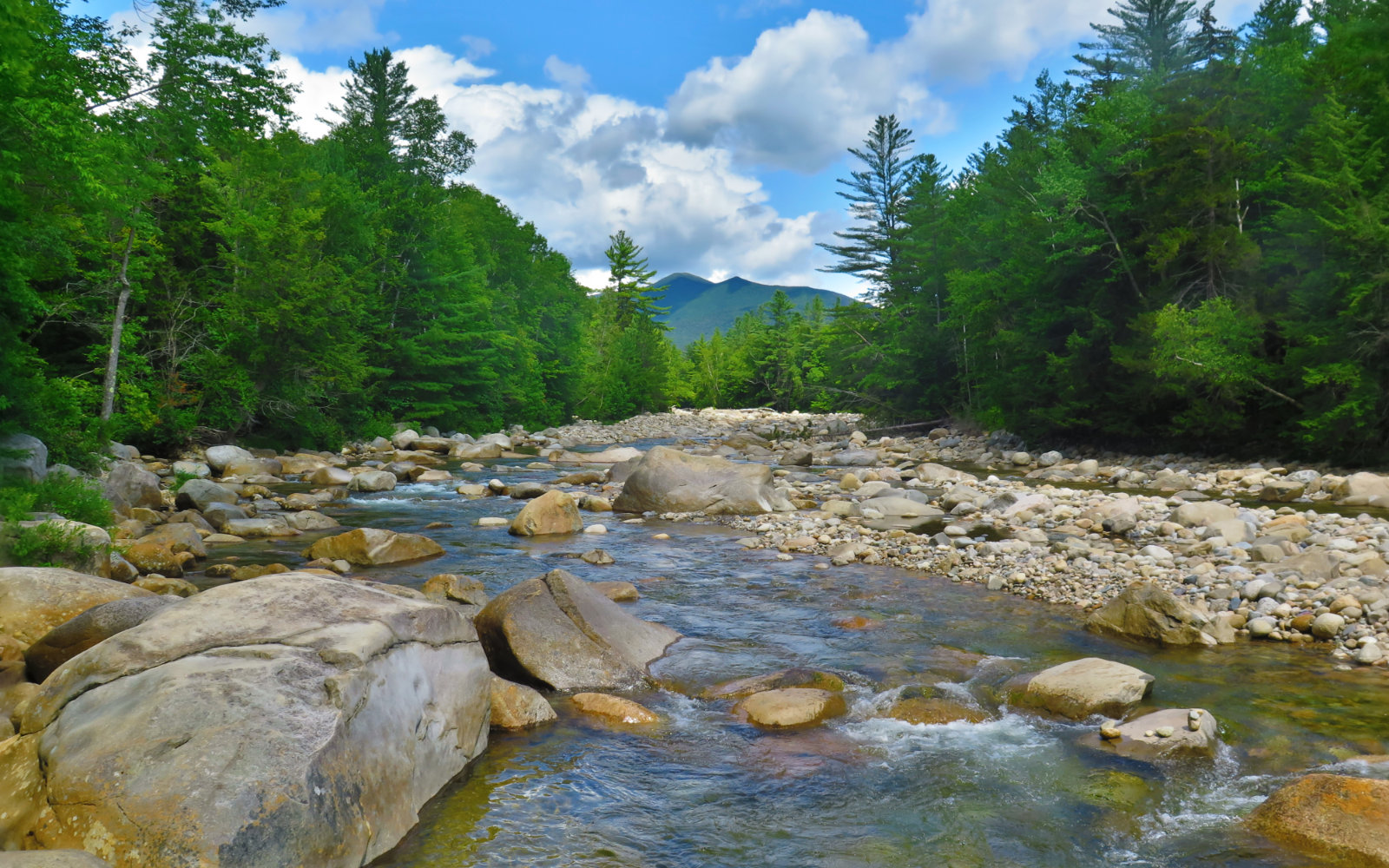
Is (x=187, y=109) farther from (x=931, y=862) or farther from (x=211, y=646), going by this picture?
(x=931, y=862)

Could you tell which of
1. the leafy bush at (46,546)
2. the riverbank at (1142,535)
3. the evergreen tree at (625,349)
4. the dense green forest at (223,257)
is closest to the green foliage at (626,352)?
the evergreen tree at (625,349)

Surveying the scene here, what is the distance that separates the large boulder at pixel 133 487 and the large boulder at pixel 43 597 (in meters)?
7.50

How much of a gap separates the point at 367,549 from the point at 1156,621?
30.5ft

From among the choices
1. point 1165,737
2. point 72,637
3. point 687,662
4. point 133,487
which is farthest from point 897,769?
point 133,487

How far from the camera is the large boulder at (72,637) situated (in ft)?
17.3

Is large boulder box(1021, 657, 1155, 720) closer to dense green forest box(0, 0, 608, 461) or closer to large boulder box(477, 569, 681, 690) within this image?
large boulder box(477, 569, 681, 690)

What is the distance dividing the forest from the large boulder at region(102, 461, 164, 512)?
566 mm

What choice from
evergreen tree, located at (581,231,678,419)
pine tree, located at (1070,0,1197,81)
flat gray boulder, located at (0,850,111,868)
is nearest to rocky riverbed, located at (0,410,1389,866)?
flat gray boulder, located at (0,850,111,868)

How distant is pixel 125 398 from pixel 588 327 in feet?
168

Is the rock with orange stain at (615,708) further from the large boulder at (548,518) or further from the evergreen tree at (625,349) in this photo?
the evergreen tree at (625,349)

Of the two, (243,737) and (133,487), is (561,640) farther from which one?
(133,487)

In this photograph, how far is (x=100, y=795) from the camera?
10.2 feet

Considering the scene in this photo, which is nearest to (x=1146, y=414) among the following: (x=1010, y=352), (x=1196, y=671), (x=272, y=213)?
(x=1010, y=352)

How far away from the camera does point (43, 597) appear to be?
599 centimetres
